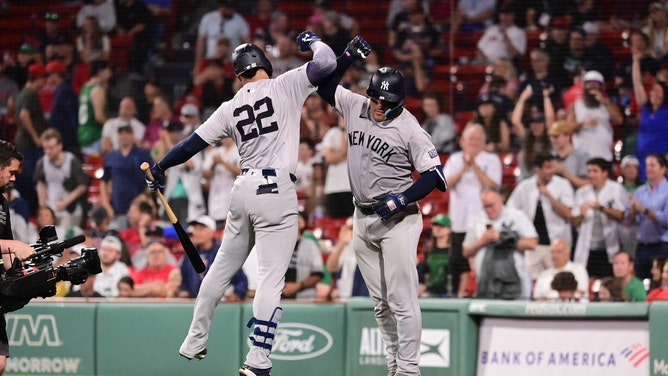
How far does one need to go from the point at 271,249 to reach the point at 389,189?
0.91m

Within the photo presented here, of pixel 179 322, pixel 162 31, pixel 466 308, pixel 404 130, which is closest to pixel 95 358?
pixel 179 322

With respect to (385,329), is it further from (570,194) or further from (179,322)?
(570,194)

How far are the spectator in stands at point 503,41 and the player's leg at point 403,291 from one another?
246 inches

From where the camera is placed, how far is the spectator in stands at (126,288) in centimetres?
1118

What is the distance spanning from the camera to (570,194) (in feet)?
36.8

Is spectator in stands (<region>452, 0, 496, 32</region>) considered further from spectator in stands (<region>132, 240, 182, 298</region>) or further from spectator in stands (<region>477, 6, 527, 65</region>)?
spectator in stands (<region>132, 240, 182, 298</region>)

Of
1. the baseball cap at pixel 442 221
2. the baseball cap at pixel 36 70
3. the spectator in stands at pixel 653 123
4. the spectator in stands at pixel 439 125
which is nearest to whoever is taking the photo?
the baseball cap at pixel 442 221

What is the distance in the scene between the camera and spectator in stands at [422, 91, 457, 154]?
12.4 metres

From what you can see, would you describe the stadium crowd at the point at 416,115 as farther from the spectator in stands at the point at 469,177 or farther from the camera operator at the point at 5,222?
the camera operator at the point at 5,222

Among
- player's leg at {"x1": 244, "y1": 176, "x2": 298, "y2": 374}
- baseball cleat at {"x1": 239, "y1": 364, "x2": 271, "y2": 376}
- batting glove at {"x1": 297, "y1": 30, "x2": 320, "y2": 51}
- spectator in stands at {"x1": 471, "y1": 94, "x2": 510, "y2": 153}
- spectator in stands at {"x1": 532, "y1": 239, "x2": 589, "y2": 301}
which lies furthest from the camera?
spectator in stands at {"x1": 471, "y1": 94, "x2": 510, "y2": 153}

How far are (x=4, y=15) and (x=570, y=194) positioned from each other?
27.2 ft

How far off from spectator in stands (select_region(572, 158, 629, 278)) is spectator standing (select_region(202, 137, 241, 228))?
3803 millimetres

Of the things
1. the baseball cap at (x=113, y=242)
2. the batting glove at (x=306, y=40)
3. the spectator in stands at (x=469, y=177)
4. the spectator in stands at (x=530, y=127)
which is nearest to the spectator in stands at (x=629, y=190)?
the spectator in stands at (x=530, y=127)

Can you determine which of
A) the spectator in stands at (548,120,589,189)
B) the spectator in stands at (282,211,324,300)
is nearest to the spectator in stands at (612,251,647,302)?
the spectator in stands at (548,120,589,189)
